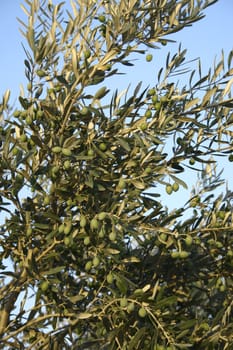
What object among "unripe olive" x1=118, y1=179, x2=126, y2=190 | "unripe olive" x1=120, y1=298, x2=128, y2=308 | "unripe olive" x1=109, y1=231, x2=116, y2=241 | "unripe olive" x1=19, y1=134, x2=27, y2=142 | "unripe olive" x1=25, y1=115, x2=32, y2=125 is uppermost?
"unripe olive" x1=25, y1=115, x2=32, y2=125

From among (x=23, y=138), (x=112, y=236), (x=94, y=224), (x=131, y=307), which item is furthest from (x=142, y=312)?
(x=23, y=138)

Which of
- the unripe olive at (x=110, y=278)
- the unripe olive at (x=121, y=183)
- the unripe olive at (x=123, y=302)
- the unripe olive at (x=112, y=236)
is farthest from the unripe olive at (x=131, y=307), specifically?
the unripe olive at (x=121, y=183)

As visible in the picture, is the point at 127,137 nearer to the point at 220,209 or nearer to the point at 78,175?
the point at 78,175

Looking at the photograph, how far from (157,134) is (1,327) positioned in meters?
2.04

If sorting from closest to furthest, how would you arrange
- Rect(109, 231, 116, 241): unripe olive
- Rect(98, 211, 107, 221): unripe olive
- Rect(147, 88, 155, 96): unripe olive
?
Rect(109, 231, 116, 241): unripe olive → Rect(98, 211, 107, 221): unripe olive → Rect(147, 88, 155, 96): unripe olive

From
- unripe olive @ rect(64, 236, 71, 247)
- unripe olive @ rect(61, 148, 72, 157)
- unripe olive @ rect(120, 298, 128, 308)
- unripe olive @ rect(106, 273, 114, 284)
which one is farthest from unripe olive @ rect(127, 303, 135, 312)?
unripe olive @ rect(61, 148, 72, 157)

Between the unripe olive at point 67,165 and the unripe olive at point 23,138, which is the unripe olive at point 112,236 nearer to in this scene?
the unripe olive at point 67,165

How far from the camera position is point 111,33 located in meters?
4.87

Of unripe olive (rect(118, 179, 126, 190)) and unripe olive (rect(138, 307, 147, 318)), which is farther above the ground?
unripe olive (rect(118, 179, 126, 190))

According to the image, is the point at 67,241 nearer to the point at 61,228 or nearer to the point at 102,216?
the point at 61,228

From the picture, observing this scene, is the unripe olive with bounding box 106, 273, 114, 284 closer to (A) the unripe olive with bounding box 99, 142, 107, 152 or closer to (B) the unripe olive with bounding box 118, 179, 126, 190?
(B) the unripe olive with bounding box 118, 179, 126, 190

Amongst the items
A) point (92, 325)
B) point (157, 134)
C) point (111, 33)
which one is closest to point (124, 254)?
point (92, 325)

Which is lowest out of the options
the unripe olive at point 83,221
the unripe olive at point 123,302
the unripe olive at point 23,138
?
the unripe olive at point 123,302

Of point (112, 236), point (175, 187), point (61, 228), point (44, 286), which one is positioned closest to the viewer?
point (112, 236)
